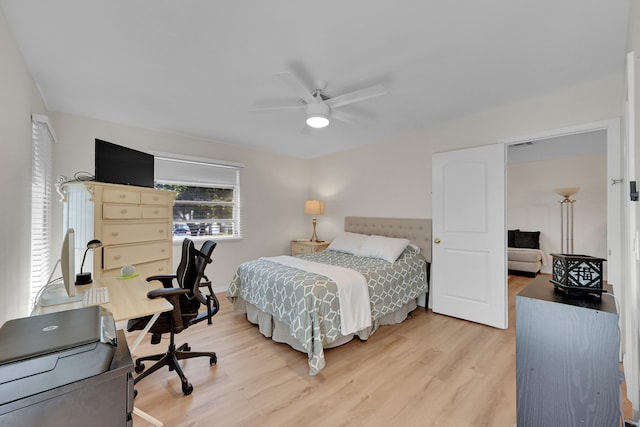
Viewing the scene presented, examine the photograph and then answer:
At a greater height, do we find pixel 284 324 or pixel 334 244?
pixel 334 244

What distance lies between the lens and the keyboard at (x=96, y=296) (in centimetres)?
142

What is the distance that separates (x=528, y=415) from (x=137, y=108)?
3.90 metres

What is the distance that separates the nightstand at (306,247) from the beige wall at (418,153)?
0.38 meters

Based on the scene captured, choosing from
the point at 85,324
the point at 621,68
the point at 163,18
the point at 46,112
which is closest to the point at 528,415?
the point at 85,324

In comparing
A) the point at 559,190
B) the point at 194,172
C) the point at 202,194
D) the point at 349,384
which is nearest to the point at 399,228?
the point at 349,384

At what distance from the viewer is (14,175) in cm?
165

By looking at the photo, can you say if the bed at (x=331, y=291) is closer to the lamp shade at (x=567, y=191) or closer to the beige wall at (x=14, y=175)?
the beige wall at (x=14, y=175)

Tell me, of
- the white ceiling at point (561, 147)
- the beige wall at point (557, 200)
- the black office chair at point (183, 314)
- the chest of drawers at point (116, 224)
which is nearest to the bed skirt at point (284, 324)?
the black office chair at point (183, 314)

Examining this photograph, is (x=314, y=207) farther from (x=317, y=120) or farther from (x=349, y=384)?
(x=349, y=384)

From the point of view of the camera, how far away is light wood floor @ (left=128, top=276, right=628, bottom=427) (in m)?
1.61

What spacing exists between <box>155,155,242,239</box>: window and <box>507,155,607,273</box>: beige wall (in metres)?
5.71

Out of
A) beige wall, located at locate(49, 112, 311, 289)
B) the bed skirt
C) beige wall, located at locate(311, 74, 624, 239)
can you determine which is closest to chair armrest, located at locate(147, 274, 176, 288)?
the bed skirt

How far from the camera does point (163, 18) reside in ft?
5.14

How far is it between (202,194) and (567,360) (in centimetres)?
416
